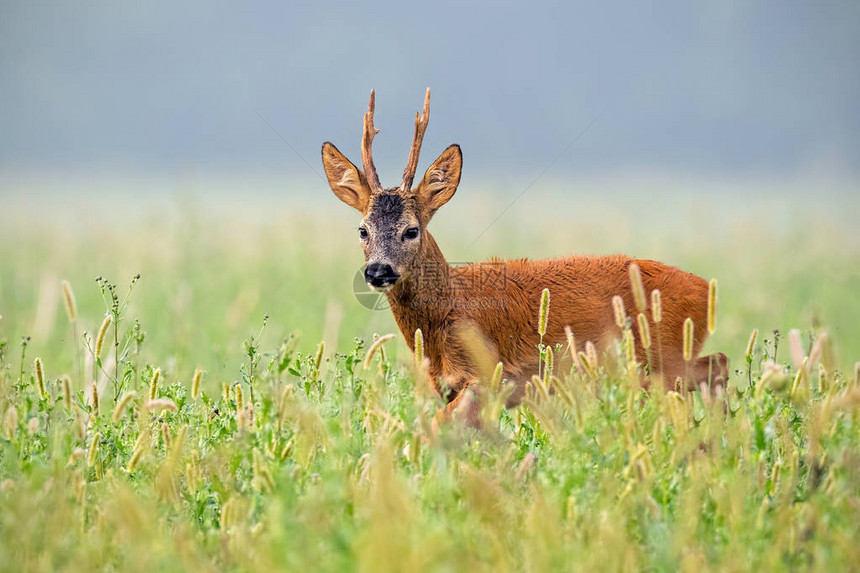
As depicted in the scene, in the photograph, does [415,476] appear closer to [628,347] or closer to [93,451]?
[628,347]

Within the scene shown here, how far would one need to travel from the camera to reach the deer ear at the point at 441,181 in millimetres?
8414

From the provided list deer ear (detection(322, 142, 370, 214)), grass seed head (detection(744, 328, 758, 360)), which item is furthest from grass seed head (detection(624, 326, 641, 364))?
deer ear (detection(322, 142, 370, 214))

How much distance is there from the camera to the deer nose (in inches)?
299

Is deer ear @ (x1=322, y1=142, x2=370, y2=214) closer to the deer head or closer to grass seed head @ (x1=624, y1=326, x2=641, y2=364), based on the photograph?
the deer head

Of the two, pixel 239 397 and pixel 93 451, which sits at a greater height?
pixel 239 397

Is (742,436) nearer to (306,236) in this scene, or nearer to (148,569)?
(148,569)

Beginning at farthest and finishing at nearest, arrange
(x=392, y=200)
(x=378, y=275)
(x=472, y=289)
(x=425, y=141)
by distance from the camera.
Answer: (x=425, y=141) < (x=472, y=289) < (x=392, y=200) < (x=378, y=275)

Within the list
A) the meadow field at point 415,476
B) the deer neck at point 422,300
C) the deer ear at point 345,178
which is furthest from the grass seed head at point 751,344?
the deer ear at point 345,178

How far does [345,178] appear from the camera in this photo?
8.59 metres

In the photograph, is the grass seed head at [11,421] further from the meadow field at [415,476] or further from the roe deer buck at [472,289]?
the roe deer buck at [472,289]

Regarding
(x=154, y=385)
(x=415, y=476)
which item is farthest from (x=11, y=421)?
(x=415, y=476)

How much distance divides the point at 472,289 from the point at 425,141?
60636mm

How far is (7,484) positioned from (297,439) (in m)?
1.43

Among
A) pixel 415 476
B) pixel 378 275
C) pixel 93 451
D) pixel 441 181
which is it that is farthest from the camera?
pixel 441 181
